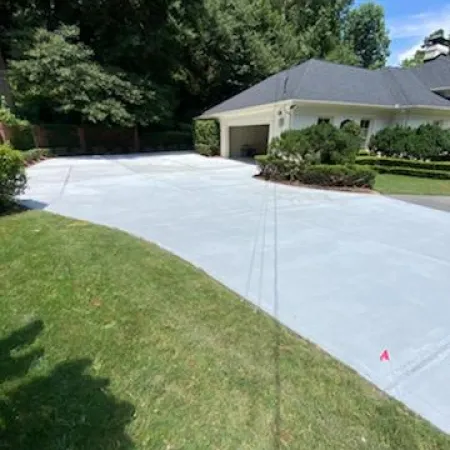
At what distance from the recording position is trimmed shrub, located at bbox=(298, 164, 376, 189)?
33.7 ft

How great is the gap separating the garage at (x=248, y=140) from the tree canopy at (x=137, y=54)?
17.0 feet

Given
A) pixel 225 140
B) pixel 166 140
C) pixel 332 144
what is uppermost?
pixel 332 144

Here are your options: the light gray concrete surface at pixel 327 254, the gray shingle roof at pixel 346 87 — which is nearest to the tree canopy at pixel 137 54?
the gray shingle roof at pixel 346 87

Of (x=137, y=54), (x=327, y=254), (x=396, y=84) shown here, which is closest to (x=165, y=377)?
(x=327, y=254)

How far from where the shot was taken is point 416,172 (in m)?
13.4

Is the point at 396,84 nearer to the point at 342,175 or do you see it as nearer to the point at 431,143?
the point at 431,143

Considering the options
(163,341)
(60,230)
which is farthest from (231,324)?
(60,230)

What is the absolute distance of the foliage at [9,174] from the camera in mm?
6527

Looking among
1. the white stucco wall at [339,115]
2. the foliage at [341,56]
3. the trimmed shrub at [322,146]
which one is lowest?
the trimmed shrub at [322,146]

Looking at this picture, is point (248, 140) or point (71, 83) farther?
point (248, 140)

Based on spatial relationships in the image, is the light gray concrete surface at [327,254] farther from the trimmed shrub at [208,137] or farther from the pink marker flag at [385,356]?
the trimmed shrub at [208,137]

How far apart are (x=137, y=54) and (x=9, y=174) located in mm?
17615

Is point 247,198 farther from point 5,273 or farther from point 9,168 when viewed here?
point 5,273

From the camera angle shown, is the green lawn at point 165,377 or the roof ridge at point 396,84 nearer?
the green lawn at point 165,377
